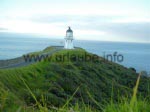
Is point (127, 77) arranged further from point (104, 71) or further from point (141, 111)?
point (141, 111)

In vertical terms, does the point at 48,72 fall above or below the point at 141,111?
below

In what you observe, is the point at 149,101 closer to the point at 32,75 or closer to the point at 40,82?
the point at 40,82

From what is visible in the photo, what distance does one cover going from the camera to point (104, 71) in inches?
1970

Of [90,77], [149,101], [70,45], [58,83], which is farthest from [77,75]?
[149,101]

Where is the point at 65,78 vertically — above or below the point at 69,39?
below

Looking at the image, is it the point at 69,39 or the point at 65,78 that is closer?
the point at 65,78

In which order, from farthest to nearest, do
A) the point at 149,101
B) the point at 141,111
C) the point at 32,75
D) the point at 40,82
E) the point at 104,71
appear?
the point at 104,71 < the point at 32,75 < the point at 40,82 < the point at 149,101 < the point at 141,111

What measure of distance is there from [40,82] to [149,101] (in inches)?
1094

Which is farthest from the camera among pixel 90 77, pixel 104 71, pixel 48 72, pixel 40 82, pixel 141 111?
pixel 104 71

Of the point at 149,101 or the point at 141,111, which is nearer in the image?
the point at 141,111

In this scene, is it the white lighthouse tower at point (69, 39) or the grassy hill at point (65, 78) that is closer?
the grassy hill at point (65, 78)

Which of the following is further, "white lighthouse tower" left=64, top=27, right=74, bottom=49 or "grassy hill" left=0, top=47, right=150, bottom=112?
"white lighthouse tower" left=64, top=27, right=74, bottom=49

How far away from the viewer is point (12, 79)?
27.3 meters

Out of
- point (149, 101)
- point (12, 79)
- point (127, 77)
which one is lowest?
point (127, 77)
